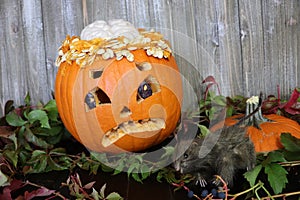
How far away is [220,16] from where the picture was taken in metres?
1.52

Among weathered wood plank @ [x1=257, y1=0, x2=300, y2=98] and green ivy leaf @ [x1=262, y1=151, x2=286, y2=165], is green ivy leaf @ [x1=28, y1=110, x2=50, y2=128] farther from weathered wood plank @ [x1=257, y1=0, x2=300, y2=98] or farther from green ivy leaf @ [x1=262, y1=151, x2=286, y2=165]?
weathered wood plank @ [x1=257, y1=0, x2=300, y2=98]

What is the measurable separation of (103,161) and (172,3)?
0.70 meters

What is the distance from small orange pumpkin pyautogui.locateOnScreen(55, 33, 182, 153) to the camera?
1.05m

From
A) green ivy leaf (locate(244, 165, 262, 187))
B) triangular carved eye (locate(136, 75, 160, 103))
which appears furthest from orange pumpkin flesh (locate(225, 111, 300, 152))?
triangular carved eye (locate(136, 75, 160, 103))

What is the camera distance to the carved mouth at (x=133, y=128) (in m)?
1.07

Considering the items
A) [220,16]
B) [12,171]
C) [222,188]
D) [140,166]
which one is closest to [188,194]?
[222,188]

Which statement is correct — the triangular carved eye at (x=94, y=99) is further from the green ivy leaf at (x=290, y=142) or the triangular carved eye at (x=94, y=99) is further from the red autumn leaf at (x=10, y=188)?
the green ivy leaf at (x=290, y=142)

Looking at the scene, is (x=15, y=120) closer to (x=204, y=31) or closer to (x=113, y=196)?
(x=113, y=196)

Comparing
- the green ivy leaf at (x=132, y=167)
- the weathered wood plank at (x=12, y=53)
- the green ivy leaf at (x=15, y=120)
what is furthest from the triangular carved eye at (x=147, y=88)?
the weathered wood plank at (x=12, y=53)

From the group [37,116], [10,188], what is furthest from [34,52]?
[10,188]

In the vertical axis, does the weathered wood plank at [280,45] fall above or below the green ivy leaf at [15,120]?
above

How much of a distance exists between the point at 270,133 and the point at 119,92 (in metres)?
0.37

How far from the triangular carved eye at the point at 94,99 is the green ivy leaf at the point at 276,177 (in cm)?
44

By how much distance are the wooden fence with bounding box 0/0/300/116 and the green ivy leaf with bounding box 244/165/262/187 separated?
2.38ft
